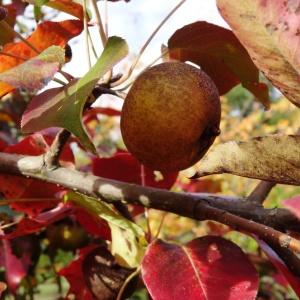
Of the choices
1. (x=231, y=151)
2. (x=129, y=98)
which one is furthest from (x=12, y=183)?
(x=231, y=151)

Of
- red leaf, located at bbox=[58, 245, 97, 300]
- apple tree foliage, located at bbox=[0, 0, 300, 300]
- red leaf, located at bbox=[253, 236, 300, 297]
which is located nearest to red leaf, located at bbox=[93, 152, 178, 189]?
apple tree foliage, located at bbox=[0, 0, 300, 300]

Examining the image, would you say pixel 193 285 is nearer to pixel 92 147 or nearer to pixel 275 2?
pixel 92 147

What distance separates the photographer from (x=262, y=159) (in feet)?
1.82

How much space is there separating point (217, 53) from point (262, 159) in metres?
0.35

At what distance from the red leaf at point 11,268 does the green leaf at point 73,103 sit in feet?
2.33

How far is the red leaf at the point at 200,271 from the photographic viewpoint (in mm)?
695

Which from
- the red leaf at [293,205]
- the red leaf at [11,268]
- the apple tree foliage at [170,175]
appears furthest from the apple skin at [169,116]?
the red leaf at [11,268]

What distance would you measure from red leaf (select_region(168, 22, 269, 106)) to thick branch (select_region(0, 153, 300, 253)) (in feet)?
0.66

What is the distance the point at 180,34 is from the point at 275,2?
0.32 m

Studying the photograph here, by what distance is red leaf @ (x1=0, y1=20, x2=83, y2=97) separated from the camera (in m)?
0.88

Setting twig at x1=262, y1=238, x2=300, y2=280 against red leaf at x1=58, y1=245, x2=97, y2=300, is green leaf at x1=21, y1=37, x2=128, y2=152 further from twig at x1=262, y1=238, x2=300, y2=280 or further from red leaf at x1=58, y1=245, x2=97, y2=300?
red leaf at x1=58, y1=245, x2=97, y2=300

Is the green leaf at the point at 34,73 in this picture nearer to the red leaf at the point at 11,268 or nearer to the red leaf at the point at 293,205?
the red leaf at the point at 293,205

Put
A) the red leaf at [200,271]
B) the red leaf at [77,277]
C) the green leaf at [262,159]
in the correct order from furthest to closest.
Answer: the red leaf at [77,277] < the red leaf at [200,271] < the green leaf at [262,159]

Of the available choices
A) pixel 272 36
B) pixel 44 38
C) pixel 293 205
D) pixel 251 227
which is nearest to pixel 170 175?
pixel 44 38
